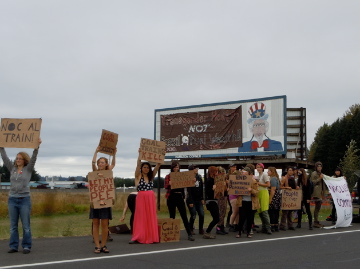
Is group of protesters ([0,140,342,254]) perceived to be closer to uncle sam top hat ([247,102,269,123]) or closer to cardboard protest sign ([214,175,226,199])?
cardboard protest sign ([214,175,226,199])

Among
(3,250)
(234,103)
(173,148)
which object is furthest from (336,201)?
(173,148)

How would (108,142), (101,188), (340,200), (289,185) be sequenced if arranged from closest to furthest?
(101,188) → (108,142) → (289,185) → (340,200)

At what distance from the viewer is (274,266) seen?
923cm

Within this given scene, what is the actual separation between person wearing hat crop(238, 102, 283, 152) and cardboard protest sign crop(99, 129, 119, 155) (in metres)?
19.0

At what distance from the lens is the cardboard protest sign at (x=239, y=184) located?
44.4 feet

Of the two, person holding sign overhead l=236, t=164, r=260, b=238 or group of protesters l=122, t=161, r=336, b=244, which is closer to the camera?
group of protesters l=122, t=161, r=336, b=244

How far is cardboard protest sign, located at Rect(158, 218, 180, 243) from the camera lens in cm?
1241

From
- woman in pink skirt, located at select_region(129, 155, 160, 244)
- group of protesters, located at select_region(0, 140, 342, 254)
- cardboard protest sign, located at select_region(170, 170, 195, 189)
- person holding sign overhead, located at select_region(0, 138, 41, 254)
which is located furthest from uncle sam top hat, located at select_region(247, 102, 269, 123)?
person holding sign overhead, located at select_region(0, 138, 41, 254)

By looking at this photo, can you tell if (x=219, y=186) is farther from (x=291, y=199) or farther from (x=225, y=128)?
(x=225, y=128)

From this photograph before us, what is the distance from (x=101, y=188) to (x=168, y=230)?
2.41 m

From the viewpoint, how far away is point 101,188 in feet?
35.0

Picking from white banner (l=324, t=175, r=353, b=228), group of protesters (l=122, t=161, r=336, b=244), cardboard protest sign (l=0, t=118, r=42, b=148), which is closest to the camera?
cardboard protest sign (l=0, t=118, r=42, b=148)

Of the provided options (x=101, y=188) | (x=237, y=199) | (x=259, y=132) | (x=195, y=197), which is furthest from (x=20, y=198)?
(x=259, y=132)

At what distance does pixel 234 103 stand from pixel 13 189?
2313cm
